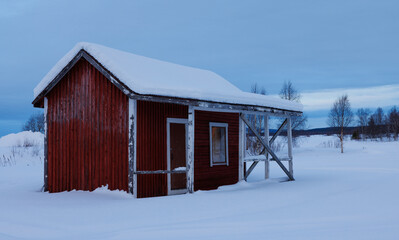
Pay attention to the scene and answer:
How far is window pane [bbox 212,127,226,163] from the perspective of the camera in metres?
14.3

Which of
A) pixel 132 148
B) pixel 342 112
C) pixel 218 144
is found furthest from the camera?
pixel 342 112

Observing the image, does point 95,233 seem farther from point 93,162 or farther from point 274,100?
point 274,100

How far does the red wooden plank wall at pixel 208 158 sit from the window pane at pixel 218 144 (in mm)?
271

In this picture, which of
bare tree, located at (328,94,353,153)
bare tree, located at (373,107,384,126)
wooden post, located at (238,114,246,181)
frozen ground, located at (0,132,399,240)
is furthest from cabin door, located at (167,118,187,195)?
bare tree, located at (373,107,384,126)

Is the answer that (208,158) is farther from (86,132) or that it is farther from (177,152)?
(86,132)

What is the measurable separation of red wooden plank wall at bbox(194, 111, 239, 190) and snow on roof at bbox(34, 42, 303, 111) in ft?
4.06

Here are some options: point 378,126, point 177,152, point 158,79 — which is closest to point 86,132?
point 158,79

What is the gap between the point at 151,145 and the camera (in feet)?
39.0

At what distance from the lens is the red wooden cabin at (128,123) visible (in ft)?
36.3

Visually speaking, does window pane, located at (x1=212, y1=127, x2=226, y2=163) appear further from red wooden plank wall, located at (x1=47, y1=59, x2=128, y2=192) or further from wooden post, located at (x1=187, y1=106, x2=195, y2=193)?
red wooden plank wall, located at (x1=47, y1=59, x2=128, y2=192)

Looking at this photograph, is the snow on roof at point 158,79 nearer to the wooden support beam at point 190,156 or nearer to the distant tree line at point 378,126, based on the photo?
the wooden support beam at point 190,156

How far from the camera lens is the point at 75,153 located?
12.3 meters

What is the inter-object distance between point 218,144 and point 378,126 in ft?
271

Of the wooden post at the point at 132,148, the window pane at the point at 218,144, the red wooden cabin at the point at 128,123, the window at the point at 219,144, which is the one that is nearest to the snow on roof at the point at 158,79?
the red wooden cabin at the point at 128,123
